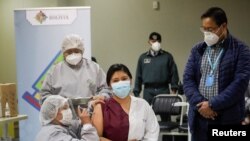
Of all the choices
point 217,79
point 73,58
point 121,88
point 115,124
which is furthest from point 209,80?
point 73,58

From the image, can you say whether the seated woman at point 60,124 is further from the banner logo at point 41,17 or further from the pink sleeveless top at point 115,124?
the banner logo at point 41,17

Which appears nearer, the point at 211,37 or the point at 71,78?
the point at 211,37

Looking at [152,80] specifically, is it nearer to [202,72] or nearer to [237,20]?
[237,20]

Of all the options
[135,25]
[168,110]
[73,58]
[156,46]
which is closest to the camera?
[73,58]

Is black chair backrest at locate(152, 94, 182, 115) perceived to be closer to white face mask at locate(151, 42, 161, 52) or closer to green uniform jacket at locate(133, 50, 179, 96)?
green uniform jacket at locate(133, 50, 179, 96)

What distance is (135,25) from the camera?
277 inches

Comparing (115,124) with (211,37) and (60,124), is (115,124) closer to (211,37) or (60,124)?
(60,124)

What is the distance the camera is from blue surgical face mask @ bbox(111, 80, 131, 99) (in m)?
2.92

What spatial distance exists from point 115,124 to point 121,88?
257 millimetres

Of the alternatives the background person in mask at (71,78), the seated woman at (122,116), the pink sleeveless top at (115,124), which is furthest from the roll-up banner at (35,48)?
the pink sleeveless top at (115,124)

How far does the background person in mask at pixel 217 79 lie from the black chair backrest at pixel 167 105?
6.28ft

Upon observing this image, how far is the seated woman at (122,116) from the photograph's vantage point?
2.84 metres

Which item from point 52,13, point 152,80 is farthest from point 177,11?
point 52,13

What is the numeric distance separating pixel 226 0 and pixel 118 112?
13.4 ft
